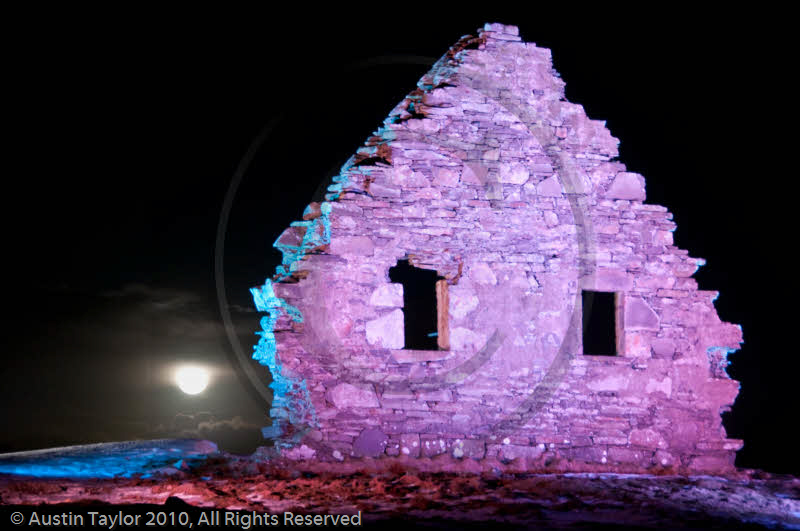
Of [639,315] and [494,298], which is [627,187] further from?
[494,298]

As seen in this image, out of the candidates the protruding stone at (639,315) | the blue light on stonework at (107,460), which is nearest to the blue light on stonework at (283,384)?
the blue light on stonework at (107,460)

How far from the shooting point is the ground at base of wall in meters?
4.16

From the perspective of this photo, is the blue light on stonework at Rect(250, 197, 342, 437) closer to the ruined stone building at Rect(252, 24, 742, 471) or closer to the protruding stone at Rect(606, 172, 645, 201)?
the ruined stone building at Rect(252, 24, 742, 471)

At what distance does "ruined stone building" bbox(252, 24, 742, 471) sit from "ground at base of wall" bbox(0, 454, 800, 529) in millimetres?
413

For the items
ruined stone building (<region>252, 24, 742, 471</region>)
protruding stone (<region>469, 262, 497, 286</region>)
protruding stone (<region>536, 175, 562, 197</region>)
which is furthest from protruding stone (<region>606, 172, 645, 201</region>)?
protruding stone (<region>469, 262, 497, 286</region>)

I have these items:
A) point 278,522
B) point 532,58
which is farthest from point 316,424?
point 532,58

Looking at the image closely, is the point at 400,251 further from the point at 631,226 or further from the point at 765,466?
the point at 765,466

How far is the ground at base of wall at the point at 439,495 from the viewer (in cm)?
416

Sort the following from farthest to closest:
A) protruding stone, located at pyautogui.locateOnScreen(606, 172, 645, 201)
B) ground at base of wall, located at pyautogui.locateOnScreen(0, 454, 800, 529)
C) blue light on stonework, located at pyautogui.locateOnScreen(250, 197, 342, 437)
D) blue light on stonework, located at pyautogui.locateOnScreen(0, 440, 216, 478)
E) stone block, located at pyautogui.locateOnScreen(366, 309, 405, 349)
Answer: protruding stone, located at pyautogui.locateOnScreen(606, 172, 645, 201), stone block, located at pyautogui.locateOnScreen(366, 309, 405, 349), blue light on stonework, located at pyautogui.locateOnScreen(250, 197, 342, 437), blue light on stonework, located at pyautogui.locateOnScreen(0, 440, 216, 478), ground at base of wall, located at pyautogui.locateOnScreen(0, 454, 800, 529)

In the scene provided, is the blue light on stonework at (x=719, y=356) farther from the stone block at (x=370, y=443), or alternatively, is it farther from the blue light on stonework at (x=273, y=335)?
the blue light on stonework at (x=273, y=335)

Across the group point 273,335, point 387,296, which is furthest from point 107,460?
point 387,296

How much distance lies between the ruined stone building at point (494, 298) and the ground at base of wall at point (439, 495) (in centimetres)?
41

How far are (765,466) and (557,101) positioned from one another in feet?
27.5

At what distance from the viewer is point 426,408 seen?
6.27m
